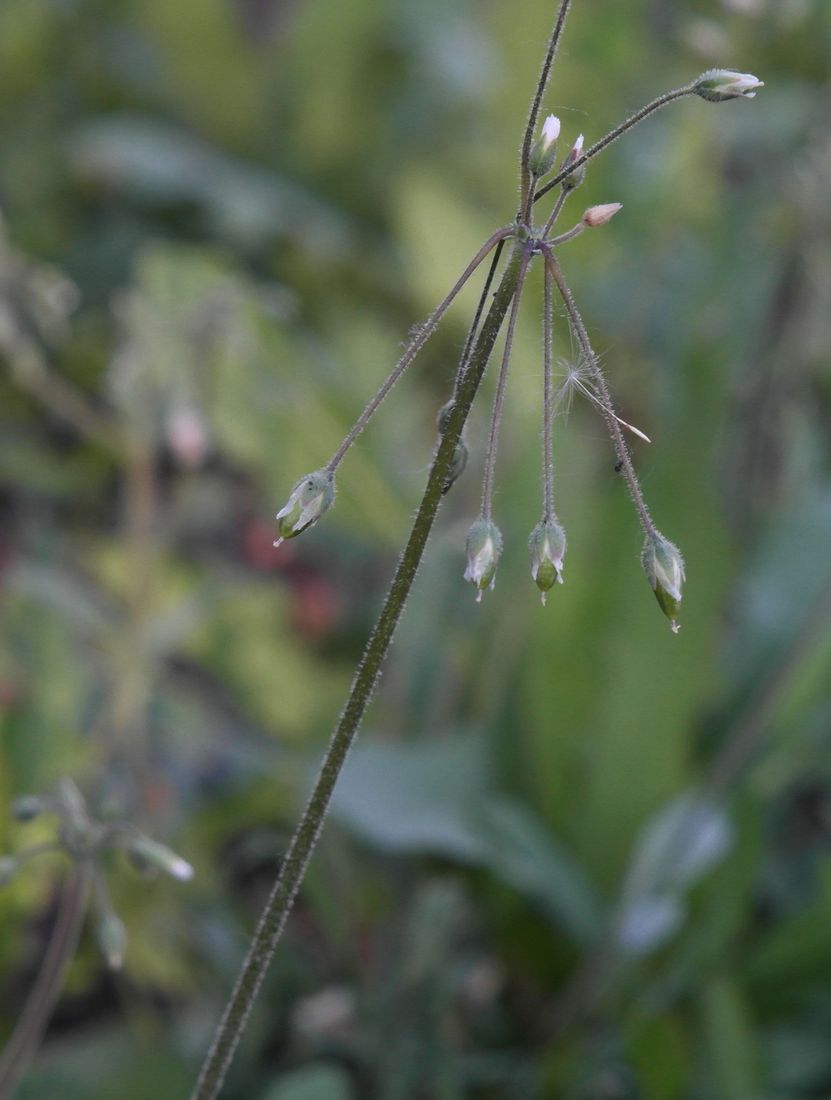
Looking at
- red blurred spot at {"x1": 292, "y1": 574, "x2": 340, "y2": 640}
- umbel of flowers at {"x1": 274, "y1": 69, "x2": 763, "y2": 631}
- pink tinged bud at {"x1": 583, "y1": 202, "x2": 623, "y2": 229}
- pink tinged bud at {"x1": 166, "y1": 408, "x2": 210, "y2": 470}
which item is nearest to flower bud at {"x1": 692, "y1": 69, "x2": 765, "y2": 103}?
umbel of flowers at {"x1": 274, "y1": 69, "x2": 763, "y2": 631}

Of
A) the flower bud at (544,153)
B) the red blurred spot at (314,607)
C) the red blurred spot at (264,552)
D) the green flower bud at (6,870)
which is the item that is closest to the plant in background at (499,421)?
the flower bud at (544,153)

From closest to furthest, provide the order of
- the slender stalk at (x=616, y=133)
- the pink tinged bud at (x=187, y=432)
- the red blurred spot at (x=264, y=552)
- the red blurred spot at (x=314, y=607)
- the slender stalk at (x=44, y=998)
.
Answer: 1. the slender stalk at (x=616, y=133)
2. the slender stalk at (x=44, y=998)
3. the pink tinged bud at (x=187, y=432)
4. the red blurred spot at (x=314, y=607)
5. the red blurred spot at (x=264, y=552)

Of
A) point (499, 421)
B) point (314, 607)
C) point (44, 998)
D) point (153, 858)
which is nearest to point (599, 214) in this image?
point (499, 421)

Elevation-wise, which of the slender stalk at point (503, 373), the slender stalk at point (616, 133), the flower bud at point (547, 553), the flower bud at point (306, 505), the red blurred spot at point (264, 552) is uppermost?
the red blurred spot at point (264, 552)

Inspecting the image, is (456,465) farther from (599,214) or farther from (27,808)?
(27,808)

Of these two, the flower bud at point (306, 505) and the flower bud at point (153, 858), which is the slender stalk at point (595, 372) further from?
the flower bud at point (153, 858)

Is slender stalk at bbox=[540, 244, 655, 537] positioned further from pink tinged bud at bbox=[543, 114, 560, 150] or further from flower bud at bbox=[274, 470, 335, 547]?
flower bud at bbox=[274, 470, 335, 547]

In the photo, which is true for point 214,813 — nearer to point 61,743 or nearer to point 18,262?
point 61,743

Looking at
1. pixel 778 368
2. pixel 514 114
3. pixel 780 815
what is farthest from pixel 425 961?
pixel 514 114
